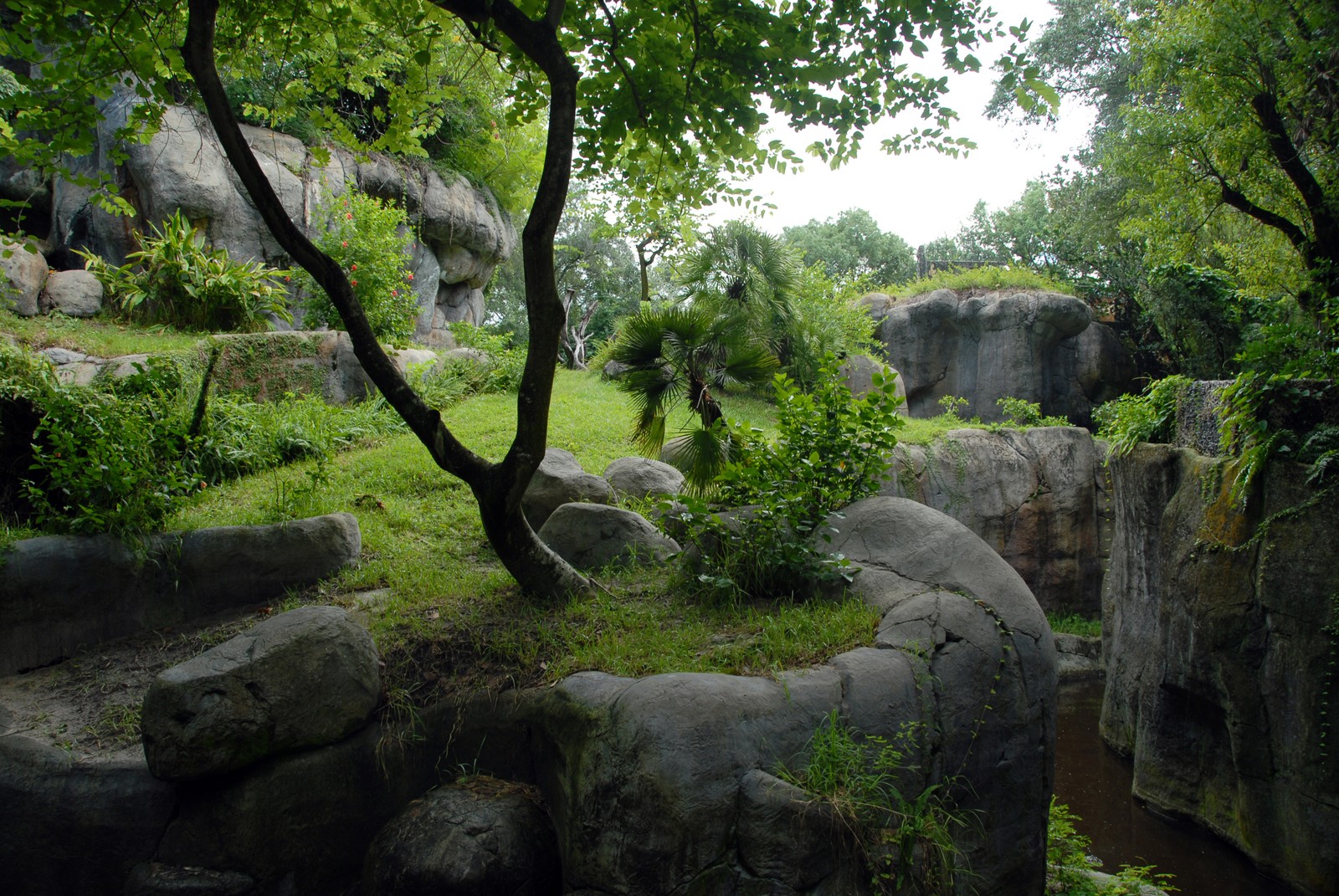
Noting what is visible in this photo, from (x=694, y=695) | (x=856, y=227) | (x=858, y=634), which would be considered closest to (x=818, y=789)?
(x=694, y=695)

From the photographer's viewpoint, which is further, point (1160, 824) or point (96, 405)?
point (1160, 824)

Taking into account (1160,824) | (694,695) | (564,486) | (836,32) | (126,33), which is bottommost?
(1160,824)

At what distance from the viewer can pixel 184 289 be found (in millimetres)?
10891

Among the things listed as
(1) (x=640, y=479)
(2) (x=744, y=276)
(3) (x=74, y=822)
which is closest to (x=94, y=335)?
(1) (x=640, y=479)

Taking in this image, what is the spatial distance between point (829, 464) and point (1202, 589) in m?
4.07

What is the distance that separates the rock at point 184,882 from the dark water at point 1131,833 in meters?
6.29

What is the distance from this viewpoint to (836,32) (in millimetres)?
5156

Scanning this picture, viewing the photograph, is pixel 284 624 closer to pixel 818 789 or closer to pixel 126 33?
pixel 818 789

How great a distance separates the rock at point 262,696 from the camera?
154 inches

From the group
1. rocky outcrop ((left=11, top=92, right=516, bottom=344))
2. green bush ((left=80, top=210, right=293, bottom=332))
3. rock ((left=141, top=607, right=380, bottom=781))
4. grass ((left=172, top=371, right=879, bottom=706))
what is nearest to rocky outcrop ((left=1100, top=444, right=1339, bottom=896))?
grass ((left=172, top=371, right=879, bottom=706))

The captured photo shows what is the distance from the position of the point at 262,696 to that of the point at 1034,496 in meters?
11.0

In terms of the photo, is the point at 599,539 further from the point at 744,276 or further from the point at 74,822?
the point at 744,276

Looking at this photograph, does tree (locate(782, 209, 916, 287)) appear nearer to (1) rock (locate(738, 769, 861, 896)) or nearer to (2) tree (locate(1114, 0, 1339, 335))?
(2) tree (locate(1114, 0, 1339, 335))

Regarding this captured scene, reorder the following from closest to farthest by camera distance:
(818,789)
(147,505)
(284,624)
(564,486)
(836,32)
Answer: (818,789)
(284,624)
(836,32)
(147,505)
(564,486)
